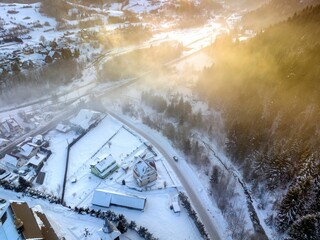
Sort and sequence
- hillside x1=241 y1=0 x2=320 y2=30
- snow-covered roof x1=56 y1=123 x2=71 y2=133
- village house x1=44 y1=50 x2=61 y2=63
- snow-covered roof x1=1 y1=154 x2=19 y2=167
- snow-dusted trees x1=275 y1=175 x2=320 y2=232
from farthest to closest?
hillside x1=241 y1=0 x2=320 y2=30 → village house x1=44 y1=50 x2=61 y2=63 → snow-covered roof x1=56 y1=123 x2=71 y2=133 → snow-covered roof x1=1 y1=154 x2=19 y2=167 → snow-dusted trees x1=275 y1=175 x2=320 y2=232

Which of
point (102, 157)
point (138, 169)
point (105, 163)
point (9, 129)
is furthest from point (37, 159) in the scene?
point (138, 169)

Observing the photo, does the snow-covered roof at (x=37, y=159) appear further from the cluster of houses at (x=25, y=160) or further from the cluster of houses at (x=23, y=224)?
the cluster of houses at (x=23, y=224)

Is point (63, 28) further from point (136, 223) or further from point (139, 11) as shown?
point (136, 223)

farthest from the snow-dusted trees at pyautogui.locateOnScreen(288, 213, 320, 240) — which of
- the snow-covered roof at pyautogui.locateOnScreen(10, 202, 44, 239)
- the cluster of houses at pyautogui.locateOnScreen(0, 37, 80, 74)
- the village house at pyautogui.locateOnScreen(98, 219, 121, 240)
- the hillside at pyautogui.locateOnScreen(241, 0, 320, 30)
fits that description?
the hillside at pyautogui.locateOnScreen(241, 0, 320, 30)

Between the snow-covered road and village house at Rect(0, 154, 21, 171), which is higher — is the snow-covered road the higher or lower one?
the higher one

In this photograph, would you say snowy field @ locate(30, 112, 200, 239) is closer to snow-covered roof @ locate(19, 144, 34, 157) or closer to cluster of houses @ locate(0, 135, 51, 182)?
cluster of houses @ locate(0, 135, 51, 182)

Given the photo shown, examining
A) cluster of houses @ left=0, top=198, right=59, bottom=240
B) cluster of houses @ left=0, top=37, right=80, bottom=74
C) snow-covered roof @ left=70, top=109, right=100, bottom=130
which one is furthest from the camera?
cluster of houses @ left=0, top=37, right=80, bottom=74

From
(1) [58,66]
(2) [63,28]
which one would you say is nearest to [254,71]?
(1) [58,66]

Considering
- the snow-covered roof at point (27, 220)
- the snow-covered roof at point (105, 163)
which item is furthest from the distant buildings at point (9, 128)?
the snow-covered roof at point (27, 220)

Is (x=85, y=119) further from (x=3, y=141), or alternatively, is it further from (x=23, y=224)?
(x=23, y=224)
